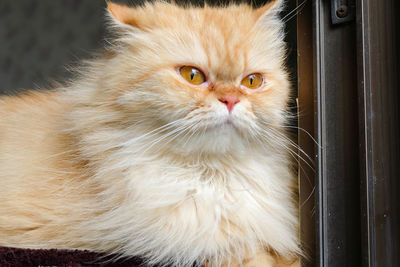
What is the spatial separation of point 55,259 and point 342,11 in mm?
1023

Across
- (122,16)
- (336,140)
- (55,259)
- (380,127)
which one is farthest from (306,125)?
(55,259)

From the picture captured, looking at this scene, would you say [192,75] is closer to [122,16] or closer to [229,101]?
[229,101]

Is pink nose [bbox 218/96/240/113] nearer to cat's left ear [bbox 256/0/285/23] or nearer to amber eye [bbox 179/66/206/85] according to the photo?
amber eye [bbox 179/66/206/85]

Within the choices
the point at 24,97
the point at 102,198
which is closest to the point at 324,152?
the point at 102,198

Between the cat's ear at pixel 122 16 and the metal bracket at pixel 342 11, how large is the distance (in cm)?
57

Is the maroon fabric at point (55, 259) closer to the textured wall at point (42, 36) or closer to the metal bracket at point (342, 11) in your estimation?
the metal bracket at point (342, 11)

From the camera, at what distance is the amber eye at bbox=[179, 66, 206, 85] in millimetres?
1146

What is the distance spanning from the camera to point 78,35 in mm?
3141

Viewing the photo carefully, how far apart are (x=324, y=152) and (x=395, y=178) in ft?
0.63

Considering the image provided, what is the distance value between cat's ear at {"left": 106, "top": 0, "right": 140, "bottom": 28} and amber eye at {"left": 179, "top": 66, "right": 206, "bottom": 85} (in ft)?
0.71

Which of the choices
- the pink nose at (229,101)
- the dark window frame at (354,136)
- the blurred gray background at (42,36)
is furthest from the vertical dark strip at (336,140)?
the blurred gray background at (42,36)

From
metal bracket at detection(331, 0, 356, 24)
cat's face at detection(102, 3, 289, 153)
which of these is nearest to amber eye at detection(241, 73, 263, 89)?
cat's face at detection(102, 3, 289, 153)

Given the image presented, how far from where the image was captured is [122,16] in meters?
1.24

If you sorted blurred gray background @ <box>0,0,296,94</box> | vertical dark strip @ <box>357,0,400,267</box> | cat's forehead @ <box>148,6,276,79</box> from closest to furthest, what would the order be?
vertical dark strip @ <box>357,0,400,267</box>, cat's forehead @ <box>148,6,276,79</box>, blurred gray background @ <box>0,0,296,94</box>
